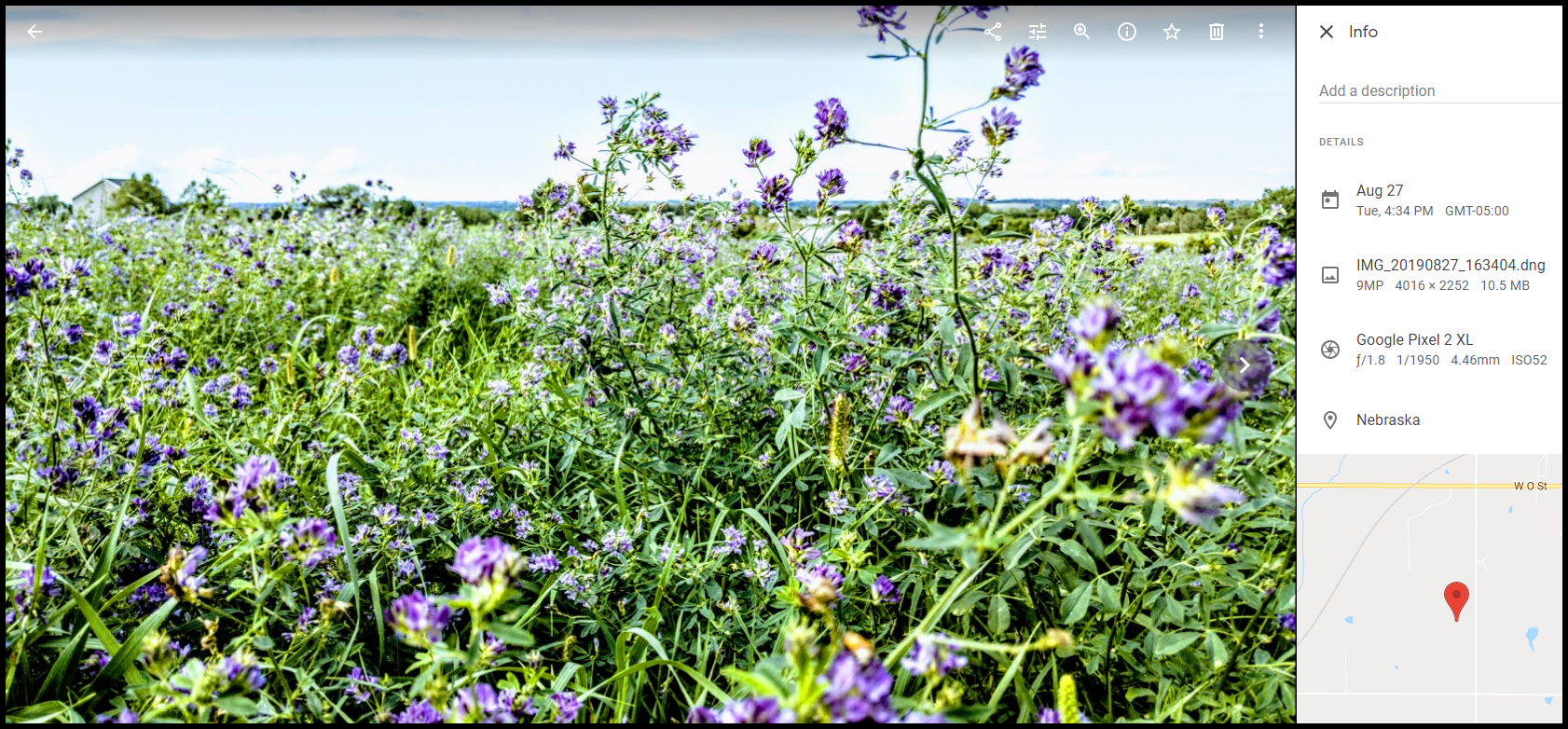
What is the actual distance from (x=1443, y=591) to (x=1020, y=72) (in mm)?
1025

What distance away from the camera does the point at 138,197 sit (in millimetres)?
6090

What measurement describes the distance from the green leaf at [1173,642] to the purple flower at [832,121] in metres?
1.21

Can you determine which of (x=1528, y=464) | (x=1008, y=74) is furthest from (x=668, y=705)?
(x=1528, y=464)

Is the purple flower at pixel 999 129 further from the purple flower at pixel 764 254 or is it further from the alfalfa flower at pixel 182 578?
the alfalfa flower at pixel 182 578

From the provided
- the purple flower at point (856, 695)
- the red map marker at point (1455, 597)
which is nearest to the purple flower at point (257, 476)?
the purple flower at point (856, 695)

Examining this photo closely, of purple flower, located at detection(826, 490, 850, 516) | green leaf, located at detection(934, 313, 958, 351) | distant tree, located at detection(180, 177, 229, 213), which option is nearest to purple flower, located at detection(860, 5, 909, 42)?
green leaf, located at detection(934, 313, 958, 351)

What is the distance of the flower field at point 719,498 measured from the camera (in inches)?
48.1

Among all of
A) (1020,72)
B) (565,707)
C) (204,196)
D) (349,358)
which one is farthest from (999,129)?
(204,196)

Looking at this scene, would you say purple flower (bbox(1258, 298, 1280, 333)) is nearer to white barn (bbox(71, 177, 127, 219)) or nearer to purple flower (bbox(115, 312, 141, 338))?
purple flower (bbox(115, 312, 141, 338))

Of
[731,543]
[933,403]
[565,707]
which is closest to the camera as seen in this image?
[565,707]

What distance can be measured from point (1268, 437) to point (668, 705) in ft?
4.36

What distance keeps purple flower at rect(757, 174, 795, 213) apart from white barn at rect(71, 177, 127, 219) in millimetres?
4678

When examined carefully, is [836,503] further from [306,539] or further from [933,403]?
[306,539]

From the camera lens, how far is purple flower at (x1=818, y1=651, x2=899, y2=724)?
32.8 inches
